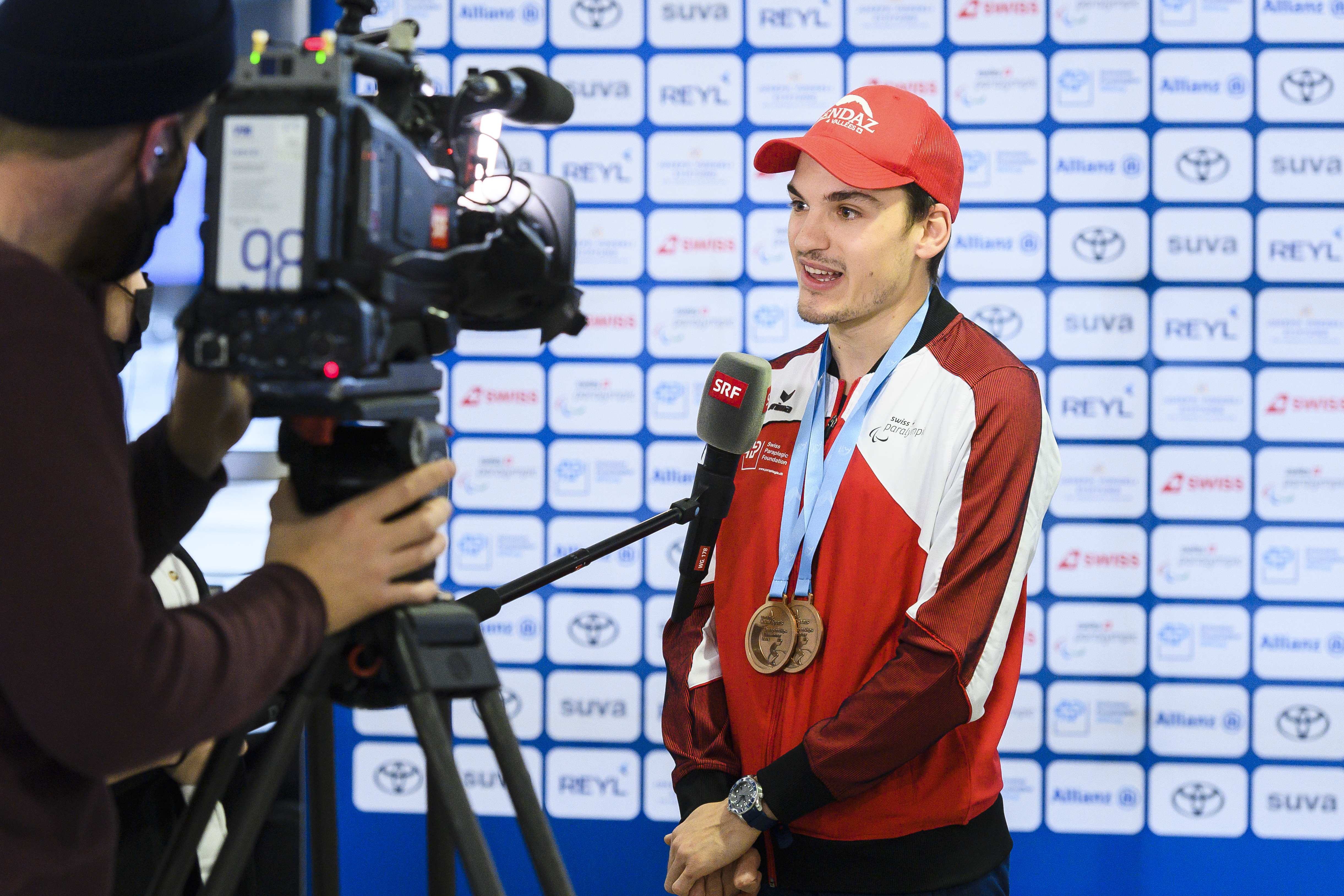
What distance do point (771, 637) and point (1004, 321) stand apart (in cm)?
126

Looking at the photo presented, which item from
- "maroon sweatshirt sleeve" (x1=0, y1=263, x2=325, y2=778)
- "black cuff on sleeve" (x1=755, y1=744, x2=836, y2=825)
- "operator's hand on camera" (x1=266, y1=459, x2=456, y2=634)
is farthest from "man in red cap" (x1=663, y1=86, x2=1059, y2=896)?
"maroon sweatshirt sleeve" (x1=0, y1=263, x2=325, y2=778)

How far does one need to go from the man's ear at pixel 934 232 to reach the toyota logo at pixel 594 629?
131cm

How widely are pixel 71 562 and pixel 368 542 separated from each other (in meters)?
0.20

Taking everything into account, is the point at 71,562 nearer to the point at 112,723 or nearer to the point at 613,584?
the point at 112,723

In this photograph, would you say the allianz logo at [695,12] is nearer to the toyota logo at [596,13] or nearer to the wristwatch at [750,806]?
the toyota logo at [596,13]

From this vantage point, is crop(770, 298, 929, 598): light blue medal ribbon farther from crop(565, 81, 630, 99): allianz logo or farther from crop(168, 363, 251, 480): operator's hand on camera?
crop(565, 81, 630, 99): allianz logo

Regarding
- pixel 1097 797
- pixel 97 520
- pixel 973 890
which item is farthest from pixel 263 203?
pixel 1097 797

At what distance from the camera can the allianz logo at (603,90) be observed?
Result: 238 centimetres

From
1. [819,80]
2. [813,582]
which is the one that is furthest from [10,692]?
[819,80]

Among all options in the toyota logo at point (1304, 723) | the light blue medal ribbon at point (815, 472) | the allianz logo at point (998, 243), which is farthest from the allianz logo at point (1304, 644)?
the light blue medal ribbon at point (815, 472)

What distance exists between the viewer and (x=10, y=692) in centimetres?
62

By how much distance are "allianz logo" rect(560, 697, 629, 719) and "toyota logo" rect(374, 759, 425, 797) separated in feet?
1.39

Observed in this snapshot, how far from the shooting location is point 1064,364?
2.29 metres

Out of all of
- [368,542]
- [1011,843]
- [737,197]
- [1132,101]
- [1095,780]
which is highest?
[1132,101]
